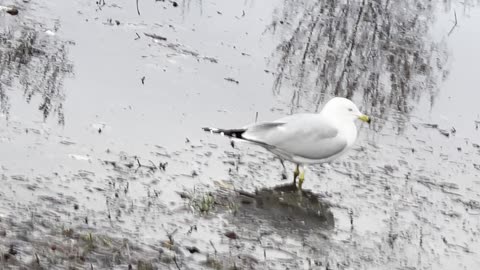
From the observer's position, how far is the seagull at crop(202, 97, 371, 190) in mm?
7648

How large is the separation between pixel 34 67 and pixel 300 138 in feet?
10.3

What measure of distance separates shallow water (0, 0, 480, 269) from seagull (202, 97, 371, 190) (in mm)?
233

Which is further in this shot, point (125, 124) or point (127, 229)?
point (125, 124)

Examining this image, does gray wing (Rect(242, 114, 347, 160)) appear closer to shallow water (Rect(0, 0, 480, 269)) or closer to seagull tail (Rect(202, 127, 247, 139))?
seagull tail (Rect(202, 127, 247, 139))

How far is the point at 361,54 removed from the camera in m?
12.4

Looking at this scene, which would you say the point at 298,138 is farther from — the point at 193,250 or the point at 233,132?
the point at 193,250

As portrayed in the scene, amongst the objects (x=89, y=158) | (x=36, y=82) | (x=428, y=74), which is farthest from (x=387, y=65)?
(x=89, y=158)

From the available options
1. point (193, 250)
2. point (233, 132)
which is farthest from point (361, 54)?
point (193, 250)

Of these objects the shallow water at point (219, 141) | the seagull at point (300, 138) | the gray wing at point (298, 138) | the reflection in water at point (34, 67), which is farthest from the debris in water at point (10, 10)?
the gray wing at point (298, 138)

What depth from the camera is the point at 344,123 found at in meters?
7.99

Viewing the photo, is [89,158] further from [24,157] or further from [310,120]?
[310,120]

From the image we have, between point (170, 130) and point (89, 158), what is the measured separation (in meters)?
1.31

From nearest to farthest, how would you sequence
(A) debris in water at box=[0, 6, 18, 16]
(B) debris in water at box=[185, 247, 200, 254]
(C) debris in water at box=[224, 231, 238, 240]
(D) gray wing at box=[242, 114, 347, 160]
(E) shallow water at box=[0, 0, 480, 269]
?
(B) debris in water at box=[185, 247, 200, 254] → (E) shallow water at box=[0, 0, 480, 269] → (C) debris in water at box=[224, 231, 238, 240] → (D) gray wing at box=[242, 114, 347, 160] → (A) debris in water at box=[0, 6, 18, 16]

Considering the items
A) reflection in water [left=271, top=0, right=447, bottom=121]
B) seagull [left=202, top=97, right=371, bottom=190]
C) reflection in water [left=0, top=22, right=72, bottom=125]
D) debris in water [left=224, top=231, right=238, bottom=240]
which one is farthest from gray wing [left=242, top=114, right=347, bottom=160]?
reflection in water [left=271, top=0, right=447, bottom=121]
